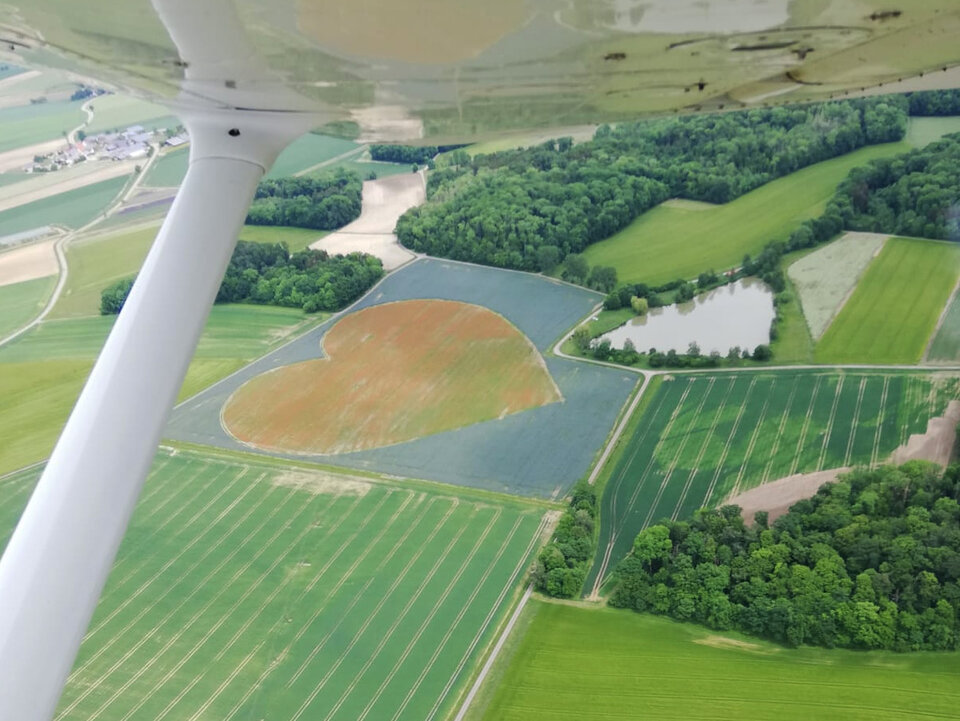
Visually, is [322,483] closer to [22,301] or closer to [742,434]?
[742,434]

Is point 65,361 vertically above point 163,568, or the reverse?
point 65,361

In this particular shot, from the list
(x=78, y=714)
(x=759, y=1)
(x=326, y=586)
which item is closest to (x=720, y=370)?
(x=326, y=586)

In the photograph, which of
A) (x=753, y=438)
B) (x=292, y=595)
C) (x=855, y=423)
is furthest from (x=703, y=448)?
(x=292, y=595)

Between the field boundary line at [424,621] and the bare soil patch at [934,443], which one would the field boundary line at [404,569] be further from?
the bare soil patch at [934,443]

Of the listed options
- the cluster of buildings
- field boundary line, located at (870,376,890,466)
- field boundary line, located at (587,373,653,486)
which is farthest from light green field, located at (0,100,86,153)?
field boundary line, located at (870,376,890,466)

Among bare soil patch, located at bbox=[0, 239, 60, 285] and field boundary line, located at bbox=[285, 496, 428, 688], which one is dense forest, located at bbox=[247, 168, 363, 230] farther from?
field boundary line, located at bbox=[285, 496, 428, 688]

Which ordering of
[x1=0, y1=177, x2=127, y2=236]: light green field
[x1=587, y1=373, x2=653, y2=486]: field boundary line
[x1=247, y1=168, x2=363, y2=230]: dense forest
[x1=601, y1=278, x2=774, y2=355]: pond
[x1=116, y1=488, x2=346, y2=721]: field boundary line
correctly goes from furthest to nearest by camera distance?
1. [x1=0, y1=177, x2=127, y2=236]: light green field
2. [x1=247, y1=168, x2=363, y2=230]: dense forest
3. [x1=601, y1=278, x2=774, y2=355]: pond
4. [x1=587, y1=373, x2=653, y2=486]: field boundary line
5. [x1=116, y1=488, x2=346, y2=721]: field boundary line
